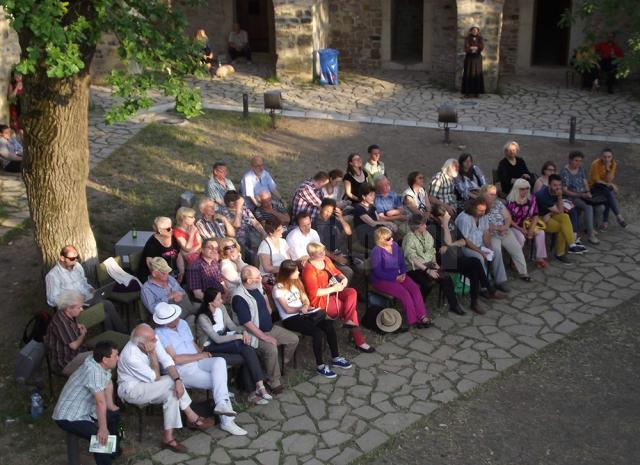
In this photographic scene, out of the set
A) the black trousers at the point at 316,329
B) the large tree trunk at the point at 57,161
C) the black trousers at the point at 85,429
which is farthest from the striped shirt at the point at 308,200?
the black trousers at the point at 85,429

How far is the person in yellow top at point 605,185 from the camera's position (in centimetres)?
1275

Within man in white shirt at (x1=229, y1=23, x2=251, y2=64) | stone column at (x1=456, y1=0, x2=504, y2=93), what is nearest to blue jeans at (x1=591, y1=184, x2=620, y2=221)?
stone column at (x1=456, y1=0, x2=504, y2=93)

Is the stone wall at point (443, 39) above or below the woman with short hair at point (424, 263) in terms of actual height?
above

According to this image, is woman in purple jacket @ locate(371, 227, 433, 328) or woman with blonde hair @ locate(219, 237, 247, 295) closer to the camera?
woman with blonde hair @ locate(219, 237, 247, 295)

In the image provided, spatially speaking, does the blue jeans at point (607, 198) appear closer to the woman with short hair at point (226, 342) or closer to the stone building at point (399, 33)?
the woman with short hair at point (226, 342)

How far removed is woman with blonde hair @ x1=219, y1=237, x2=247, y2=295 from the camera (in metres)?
9.42

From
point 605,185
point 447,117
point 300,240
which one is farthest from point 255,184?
point 447,117

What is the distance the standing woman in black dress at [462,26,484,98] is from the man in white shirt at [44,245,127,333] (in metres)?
11.7

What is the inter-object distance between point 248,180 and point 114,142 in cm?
413

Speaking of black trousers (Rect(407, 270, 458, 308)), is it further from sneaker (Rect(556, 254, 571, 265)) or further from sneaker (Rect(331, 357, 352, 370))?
sneaker (Rect(556, 254, 571, 265))

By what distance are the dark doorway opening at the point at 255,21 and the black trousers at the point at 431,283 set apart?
1389cm

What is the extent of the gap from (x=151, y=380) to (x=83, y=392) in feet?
2.03

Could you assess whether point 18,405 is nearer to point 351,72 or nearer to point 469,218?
point 469,218

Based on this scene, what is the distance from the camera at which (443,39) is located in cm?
2080
